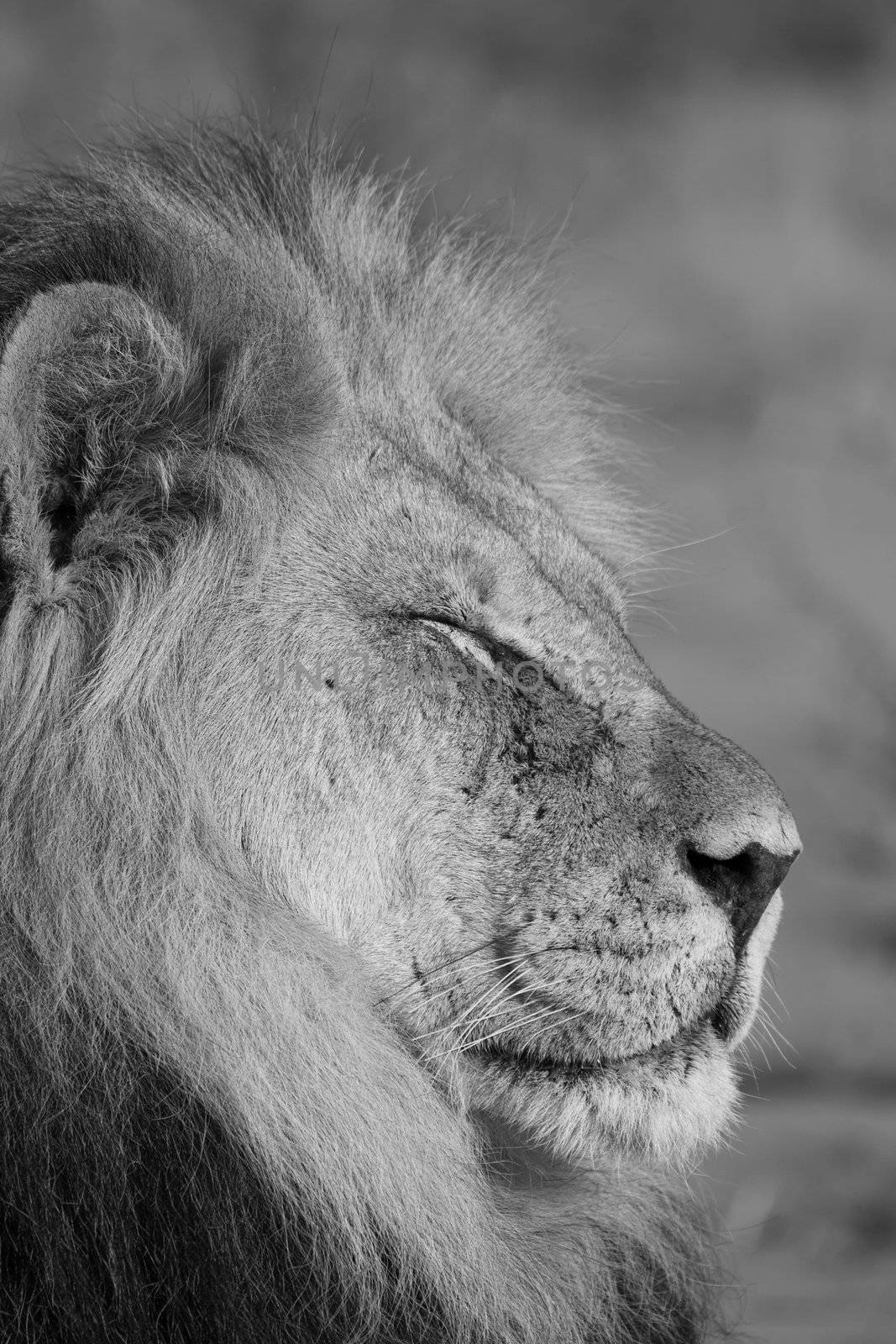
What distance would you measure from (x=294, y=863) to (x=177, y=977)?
0.16 meters

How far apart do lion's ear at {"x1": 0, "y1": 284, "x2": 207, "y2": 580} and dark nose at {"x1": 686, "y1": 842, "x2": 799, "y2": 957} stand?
68 centimetres

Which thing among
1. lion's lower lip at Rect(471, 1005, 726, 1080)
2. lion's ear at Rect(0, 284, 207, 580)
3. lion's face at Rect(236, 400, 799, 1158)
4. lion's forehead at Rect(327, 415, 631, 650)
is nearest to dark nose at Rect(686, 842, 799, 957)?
lion's face at Rect(236, 400, 799, 1158)

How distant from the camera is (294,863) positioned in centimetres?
153

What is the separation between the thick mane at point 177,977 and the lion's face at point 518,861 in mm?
66

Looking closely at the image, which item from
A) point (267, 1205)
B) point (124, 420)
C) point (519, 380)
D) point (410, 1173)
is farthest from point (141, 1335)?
point (519, 380)

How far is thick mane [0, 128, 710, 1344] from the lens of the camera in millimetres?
1432

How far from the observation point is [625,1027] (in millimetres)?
1546

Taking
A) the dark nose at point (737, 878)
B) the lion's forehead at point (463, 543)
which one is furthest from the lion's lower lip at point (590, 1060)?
the lion's forehead at point (463, 543)

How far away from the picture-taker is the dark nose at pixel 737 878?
1531mm

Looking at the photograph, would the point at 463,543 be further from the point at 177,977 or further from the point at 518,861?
the point at 177,977

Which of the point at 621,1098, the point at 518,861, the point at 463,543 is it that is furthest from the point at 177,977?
the point at 463,543

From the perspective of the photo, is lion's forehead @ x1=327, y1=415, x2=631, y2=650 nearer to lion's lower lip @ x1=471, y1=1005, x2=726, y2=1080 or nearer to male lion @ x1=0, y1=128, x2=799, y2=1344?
male lion @ x1=0, y1=128, x2=799, y2=1344

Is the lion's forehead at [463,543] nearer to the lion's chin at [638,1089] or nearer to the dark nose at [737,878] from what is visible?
the dark nose at [737,878]

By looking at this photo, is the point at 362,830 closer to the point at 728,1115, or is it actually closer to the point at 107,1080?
the point at 107,1080
